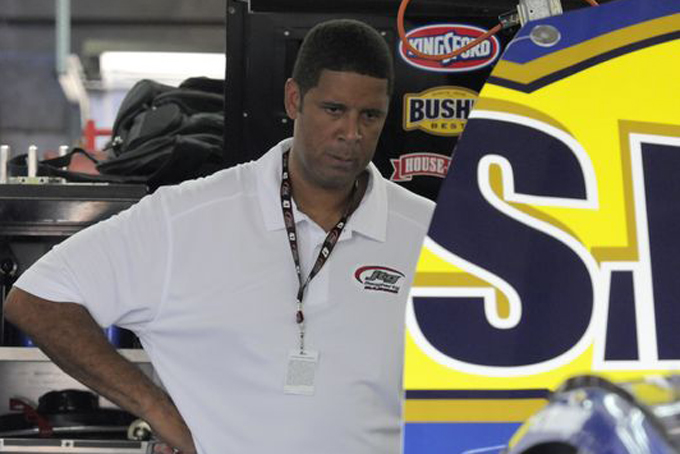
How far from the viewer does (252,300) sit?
2.38 metres

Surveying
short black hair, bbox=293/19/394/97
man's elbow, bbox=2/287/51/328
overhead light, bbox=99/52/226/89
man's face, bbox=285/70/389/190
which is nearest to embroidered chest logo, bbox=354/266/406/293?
man's face, bbox=285/70/389/190

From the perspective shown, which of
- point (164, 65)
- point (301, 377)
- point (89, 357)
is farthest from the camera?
point (164, 65)

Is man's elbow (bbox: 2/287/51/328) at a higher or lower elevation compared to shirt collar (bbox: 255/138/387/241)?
lower

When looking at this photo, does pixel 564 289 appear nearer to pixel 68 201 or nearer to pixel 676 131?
pixel 676 131

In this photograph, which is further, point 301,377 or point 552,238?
point 301,377

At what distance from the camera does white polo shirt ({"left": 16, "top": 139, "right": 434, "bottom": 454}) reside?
7.59 feet

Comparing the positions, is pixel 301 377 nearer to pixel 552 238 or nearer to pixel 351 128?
pixel 351 128

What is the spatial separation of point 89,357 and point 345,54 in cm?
67

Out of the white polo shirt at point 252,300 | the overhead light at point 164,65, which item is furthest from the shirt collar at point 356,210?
the overhead light at point 164,65

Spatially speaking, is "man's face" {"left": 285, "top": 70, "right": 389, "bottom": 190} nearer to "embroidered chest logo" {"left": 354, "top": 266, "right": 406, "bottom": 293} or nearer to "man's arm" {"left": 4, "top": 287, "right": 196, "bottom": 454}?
"embroidered chest logo" {"left": 354, "top": 266, "right": 406, "bottom": 293}

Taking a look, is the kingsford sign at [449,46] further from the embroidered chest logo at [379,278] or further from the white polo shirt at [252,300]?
the embroidered chest logo at [379,278]

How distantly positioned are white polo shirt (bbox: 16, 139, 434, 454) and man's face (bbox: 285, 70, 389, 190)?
0.10m

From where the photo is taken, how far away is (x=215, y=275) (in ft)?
7.89

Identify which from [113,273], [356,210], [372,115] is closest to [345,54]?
[372,115]
